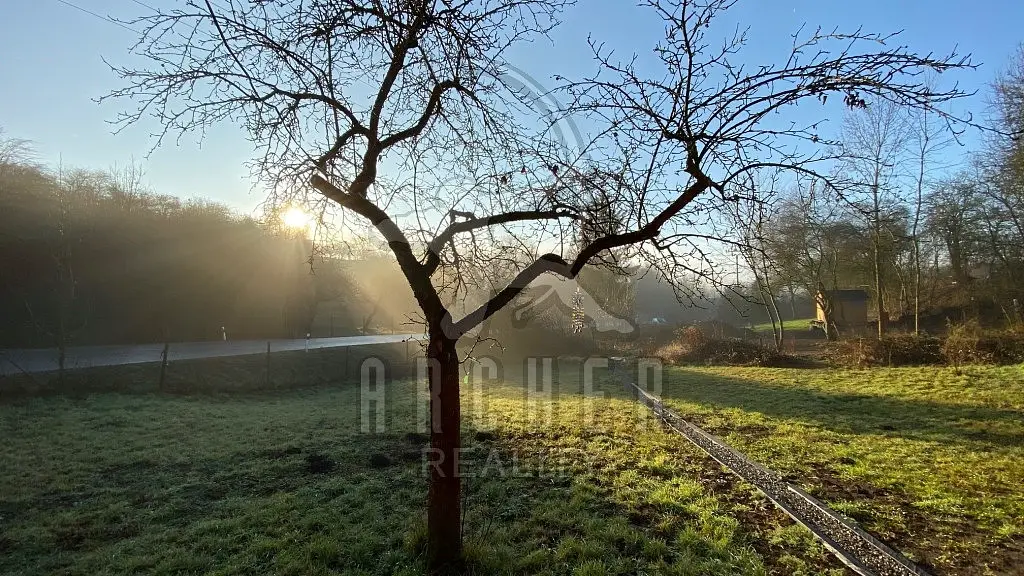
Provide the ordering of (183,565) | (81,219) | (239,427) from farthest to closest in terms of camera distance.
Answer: (81,219) → (239,427) → (183,565)

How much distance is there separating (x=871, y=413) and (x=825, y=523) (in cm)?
552

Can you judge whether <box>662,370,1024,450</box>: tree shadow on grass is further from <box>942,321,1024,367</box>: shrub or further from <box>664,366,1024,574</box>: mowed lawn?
<box>942,321,1024,367</box>: shrub

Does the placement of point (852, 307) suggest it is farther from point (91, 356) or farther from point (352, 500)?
point (91, 356)

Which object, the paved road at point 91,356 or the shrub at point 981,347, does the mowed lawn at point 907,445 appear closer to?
the shrub at point 981,347

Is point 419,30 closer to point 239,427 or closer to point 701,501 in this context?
point 701,501

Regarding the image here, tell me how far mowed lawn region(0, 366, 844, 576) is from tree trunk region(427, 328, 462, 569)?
0.79 ft

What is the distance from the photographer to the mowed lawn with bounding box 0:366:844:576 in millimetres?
3664

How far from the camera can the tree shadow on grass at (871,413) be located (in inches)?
258

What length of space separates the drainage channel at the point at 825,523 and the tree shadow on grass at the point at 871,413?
2.49 metres

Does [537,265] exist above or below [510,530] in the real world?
above

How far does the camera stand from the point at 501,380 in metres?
15.6

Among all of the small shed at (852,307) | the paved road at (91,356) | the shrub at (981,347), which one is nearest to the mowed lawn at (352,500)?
the paved road at (91,356)

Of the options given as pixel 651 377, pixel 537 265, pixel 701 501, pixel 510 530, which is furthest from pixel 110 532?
pixel 651 377

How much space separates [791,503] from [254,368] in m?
13.5
